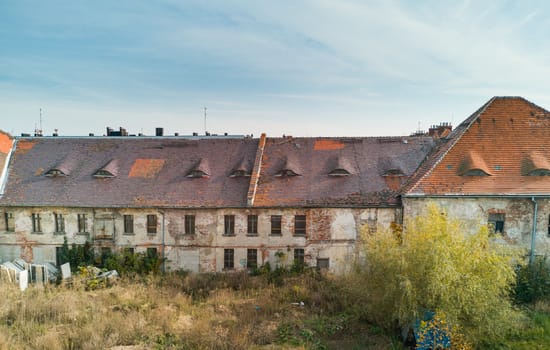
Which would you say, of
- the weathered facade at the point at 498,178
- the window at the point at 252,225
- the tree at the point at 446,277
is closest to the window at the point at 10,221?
A: the window at the point at 252,225

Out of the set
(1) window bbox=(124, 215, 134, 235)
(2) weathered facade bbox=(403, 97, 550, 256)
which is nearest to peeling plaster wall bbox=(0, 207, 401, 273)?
(1) window bbox=(124, 215, 134, 235)

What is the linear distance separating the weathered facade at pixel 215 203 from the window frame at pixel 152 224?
0.20 feet

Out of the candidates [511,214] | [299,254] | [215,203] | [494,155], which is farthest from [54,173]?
[511,214]

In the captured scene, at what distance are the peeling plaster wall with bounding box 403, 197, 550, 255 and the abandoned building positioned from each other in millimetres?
54

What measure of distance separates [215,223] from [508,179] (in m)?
16.8

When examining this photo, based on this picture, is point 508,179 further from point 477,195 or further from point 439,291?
point 439,291

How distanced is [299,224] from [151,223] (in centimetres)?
904

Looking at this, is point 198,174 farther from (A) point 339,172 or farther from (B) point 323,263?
(B) point 323,263

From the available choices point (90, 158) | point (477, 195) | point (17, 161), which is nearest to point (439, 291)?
point (477, 195)

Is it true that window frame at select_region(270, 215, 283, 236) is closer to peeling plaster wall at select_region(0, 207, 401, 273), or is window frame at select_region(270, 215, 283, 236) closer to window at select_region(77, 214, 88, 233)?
peeling plaster wall at select_region(0, 207, 401, 273)

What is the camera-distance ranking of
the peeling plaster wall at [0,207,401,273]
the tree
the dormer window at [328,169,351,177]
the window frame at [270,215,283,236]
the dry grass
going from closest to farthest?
the tree → the dry grass → the peeling plaster wall at [0,207,401,273] → the window frame at [270,215,283,236] → the dormer window at [328,169,351,177]

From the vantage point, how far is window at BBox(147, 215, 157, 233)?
66.2 ft

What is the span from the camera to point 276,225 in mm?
19766

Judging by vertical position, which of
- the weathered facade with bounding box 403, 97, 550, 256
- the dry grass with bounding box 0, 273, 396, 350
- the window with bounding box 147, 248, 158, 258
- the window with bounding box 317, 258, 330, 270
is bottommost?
the dry grass with bounding box 0, 273, 396, 350
